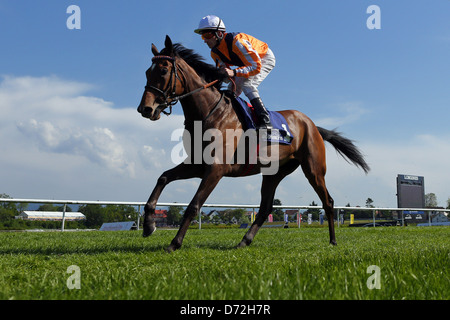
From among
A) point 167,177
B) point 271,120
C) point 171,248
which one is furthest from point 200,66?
point 171,248

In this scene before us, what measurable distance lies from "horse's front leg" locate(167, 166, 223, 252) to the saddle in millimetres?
878

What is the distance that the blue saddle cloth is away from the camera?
4.91 m

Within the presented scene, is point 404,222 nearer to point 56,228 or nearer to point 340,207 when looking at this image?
point 340,207

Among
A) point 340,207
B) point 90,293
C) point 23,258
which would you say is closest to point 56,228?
point 23,258

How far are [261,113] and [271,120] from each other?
19 cm

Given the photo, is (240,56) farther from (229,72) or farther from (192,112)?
(192,112)

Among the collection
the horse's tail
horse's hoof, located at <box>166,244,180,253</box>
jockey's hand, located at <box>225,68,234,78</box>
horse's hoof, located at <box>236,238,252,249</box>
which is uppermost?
jockey's hand, located at <box>225,68,234,78</box>

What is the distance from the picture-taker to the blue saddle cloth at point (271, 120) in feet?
16.1

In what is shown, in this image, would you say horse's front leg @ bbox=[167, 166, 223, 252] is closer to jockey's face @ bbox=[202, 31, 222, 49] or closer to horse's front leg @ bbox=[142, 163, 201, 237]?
horse's front leg @ bbox=[142, 163, 201, 237]

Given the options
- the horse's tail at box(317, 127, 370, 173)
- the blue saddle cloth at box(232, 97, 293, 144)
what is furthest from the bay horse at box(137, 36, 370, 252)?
the horse's tail at box(317, 127, 370, 173)

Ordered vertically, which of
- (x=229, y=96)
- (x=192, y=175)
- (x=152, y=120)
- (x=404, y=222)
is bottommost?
(x=404, y=222)

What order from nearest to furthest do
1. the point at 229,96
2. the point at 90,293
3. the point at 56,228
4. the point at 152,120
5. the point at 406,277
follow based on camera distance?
1. the point at 90,293
2. the point at 406,277
3. the point at 152,120
4. the point at 229,96
5. the point at 56,228

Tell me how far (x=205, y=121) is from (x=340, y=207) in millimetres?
14955
